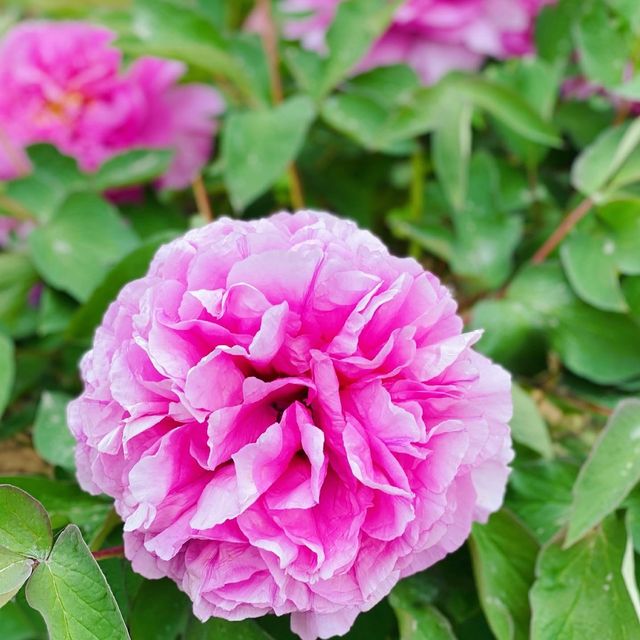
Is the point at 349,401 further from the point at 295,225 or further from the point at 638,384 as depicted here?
the point at 638,384

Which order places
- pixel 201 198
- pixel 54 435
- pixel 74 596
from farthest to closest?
1. pixel 201 198
2. pixel 54 435
3. pixel 74 596

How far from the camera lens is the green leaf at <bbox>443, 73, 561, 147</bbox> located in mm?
434

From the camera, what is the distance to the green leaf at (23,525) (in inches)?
10.5

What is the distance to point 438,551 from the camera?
10.7 inches

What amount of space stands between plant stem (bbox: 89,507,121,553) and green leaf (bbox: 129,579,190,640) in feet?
0.07

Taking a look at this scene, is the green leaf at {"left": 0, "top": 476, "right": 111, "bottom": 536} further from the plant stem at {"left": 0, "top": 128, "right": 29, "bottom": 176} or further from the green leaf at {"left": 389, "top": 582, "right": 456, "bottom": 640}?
the plant stem at {"left": 0, "top": 128, "right": 29, "bottom": 176}

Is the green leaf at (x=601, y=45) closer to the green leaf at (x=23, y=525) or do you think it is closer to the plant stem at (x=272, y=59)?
the plant stem at (x=272, y=59)

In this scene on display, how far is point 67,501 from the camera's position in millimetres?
331

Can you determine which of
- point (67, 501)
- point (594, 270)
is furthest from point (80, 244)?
point (594, 270)

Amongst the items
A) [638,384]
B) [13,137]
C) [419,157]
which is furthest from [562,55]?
[13,137]

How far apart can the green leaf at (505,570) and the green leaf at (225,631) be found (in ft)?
0.26

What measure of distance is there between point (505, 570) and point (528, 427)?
6 cm

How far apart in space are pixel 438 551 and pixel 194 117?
1.10 feet

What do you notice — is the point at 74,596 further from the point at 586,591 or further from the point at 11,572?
the point at 586,591
